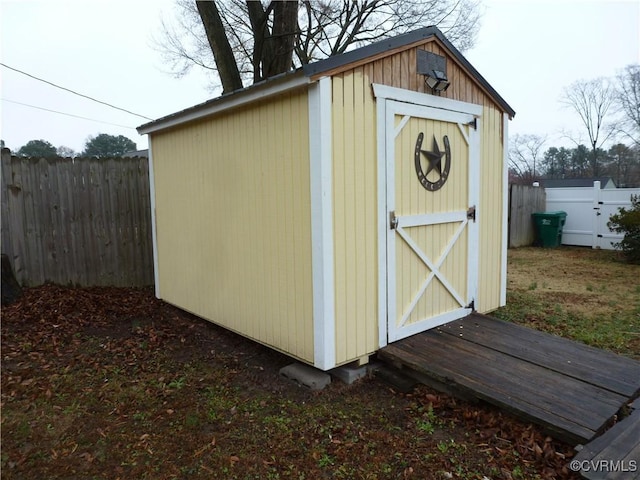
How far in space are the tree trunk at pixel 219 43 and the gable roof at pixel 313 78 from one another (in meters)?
2.61

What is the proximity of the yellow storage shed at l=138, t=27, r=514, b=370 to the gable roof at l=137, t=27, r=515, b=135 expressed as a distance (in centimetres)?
1

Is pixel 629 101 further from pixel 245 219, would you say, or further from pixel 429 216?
pixel 245 219

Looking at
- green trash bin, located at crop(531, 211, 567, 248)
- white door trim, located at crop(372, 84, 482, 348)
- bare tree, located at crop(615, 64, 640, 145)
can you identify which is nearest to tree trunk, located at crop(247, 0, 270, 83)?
white door trim, located at crop(372, 84, 482, 348)

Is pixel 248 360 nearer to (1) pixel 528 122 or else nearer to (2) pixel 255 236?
(2) pixel 255 236

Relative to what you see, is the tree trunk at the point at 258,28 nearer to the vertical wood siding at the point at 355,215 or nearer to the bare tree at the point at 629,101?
the vertical wood siding at the point at 355,215

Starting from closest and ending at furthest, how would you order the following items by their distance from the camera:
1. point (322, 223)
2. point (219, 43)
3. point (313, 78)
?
1. point (313, 78)
2. point (322, 223)
3. point (219, 43)

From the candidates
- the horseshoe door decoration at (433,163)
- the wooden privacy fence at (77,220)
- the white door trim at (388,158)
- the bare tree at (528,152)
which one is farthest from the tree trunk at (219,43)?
the bare tree at (528,152)

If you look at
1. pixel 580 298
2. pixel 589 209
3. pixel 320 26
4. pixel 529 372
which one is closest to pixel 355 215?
Answer: pixel 529 372

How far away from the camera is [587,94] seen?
34.7 m

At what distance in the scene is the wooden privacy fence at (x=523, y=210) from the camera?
35.8 feet

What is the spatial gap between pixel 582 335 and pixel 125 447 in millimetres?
4297

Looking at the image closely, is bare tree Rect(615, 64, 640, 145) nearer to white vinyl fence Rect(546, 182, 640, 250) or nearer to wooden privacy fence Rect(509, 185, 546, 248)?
white vinyl fence Rect(546, 182, 640, 250)

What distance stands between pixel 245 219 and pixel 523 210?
9.51 meters

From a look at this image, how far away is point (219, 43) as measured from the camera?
7000 millimetres
